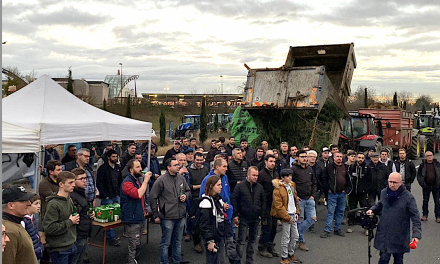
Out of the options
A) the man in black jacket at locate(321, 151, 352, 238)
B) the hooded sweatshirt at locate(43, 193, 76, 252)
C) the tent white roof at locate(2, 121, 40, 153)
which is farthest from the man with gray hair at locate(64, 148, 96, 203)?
the man in black jacket at locate(321, 151, 352, 238)

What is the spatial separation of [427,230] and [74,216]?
7872 mm

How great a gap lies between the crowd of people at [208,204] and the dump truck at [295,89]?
7.74 feet

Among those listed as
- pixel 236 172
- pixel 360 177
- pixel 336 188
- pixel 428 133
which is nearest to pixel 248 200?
pixel 236 172

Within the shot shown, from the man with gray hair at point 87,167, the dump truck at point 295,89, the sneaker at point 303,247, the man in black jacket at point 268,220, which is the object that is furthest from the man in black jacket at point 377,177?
the man with gray hair at point 87,167

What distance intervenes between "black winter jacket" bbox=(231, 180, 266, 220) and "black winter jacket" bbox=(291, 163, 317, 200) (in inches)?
58.9

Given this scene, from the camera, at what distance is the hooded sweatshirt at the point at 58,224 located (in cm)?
482

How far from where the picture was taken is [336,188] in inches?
333

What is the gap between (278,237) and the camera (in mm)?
8438

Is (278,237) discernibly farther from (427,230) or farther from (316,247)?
(427,230)

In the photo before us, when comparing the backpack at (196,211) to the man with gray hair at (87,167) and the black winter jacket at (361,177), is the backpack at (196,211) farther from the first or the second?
the black winter jacket at (361,177)

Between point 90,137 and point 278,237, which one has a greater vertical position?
point 90,137

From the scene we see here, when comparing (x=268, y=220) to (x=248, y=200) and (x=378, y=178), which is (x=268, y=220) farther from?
(x=378, y=178)

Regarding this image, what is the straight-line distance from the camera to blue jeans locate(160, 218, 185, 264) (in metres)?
6.20

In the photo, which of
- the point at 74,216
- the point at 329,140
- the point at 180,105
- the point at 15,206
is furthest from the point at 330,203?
the point at 180,105
